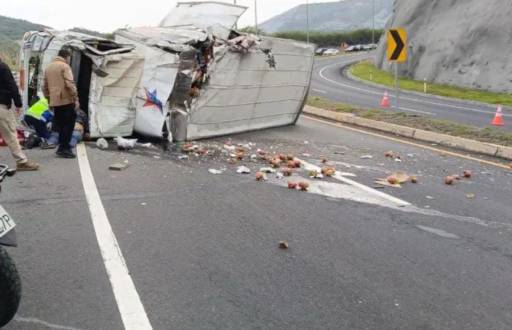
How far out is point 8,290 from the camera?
10.9 feet

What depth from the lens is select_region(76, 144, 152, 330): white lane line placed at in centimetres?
354

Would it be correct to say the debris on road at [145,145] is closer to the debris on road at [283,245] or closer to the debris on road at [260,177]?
the debris on road at [260,177]

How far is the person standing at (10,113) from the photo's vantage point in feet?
24.8

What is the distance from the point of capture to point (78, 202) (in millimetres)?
6188

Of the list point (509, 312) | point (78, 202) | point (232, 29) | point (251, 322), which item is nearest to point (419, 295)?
point (509, 312)

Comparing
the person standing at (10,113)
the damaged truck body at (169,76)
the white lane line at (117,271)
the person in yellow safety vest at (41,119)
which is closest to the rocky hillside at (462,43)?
the damaged truck body at (169,76)

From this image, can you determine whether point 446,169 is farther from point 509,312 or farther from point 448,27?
point 448,27

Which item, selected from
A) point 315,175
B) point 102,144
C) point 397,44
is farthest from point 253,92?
point 397,44

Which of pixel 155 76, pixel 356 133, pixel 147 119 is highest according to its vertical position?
pixel 155 76

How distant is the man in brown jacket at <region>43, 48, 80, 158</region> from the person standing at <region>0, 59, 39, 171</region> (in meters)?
0.89

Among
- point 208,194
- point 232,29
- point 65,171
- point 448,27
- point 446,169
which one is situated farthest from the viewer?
point 448,27

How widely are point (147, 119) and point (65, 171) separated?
270 cm

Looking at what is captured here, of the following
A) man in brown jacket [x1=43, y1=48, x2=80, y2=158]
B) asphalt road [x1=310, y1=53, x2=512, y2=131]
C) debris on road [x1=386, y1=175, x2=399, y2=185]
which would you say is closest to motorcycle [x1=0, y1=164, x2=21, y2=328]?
debris on road [x1=386, y1=175, x2=399, y2=185]

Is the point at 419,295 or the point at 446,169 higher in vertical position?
the point at 419,295
